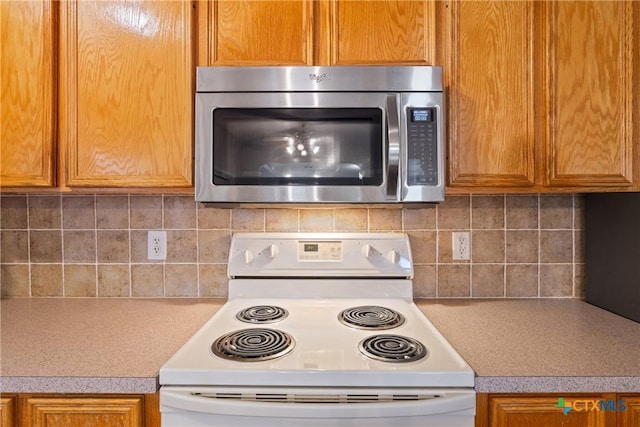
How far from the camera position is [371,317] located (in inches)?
50.0

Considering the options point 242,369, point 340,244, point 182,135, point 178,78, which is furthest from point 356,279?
point 178,78

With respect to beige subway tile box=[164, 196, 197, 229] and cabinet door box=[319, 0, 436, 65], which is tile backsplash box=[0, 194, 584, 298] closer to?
beige subway tile box=[164, 196, 197, 229]

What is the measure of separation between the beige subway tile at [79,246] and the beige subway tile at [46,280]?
0.07 m

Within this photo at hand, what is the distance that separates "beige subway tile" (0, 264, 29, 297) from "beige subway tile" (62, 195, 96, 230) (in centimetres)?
28

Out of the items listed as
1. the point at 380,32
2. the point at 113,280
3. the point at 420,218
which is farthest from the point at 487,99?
the point at 113,280

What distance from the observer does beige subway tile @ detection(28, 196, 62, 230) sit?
1.57 metres

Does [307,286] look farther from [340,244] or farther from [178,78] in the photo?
[178,78]

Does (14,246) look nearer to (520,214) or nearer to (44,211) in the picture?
(44,211)

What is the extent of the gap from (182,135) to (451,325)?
1.14m

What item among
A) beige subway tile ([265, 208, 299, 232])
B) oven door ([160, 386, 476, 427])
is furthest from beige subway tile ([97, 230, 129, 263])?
oven door ([160, 386, 476, 427])

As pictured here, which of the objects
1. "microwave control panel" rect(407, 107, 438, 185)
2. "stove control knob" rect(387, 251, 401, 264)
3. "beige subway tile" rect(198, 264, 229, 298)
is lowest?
"beige subway tile" rect(198, 264, 229, 298)

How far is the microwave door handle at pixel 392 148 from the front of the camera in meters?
1.15

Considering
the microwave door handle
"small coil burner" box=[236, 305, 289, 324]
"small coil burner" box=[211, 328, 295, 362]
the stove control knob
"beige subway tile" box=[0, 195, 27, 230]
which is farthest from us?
"beige subway tile" box=[0, 195, 27, 230]

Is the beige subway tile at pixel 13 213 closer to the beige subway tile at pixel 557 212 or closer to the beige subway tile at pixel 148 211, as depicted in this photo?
the beige subway tile at pixel 148 211
